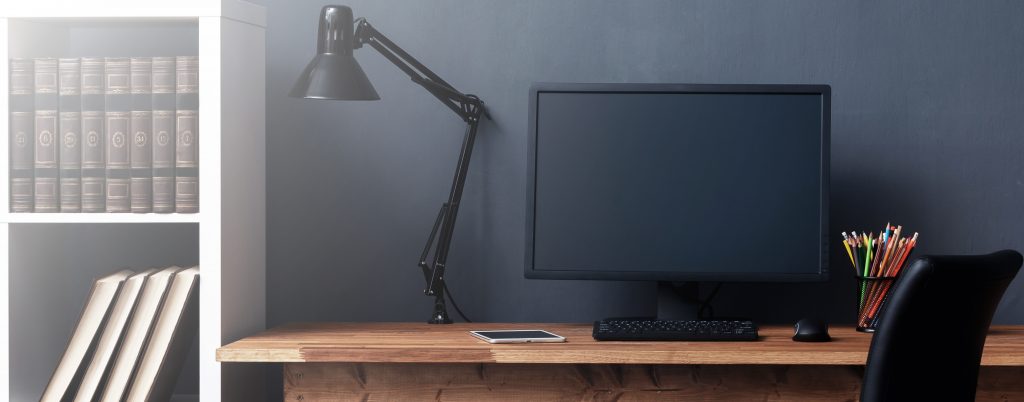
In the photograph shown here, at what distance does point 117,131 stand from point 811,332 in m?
1.38

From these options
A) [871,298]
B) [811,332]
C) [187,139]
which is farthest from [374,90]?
[871,298]

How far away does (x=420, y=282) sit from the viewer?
6.80 ft

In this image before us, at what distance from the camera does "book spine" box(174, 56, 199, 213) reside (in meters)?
1.69

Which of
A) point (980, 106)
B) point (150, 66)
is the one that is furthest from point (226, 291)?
point (980, 106)

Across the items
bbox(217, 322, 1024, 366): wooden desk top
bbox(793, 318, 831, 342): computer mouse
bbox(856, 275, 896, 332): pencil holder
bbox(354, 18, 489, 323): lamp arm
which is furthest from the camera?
bbox(354, 18, 489, 323): lamp arm

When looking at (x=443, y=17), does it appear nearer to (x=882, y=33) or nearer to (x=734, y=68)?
(x=734, y=68)

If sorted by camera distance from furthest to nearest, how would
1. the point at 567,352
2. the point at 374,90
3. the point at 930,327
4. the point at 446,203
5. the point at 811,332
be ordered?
1. the point at 446,203
2. the point at 374,90
3. the point at 811,332
4. the point at 567,352
5. the point at 930,327

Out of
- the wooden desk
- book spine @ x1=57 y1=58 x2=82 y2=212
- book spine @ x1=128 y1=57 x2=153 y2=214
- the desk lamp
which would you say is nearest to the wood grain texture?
the wooden desk

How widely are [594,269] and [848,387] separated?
0.53 m

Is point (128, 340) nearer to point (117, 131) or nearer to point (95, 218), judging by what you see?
point (95, 218)

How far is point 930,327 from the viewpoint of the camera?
1.12 meters

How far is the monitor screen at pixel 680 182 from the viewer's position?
182 centimetres

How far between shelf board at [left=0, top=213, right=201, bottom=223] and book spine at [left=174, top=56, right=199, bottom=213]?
1.0 inches

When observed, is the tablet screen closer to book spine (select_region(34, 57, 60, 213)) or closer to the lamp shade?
the lamp shade
